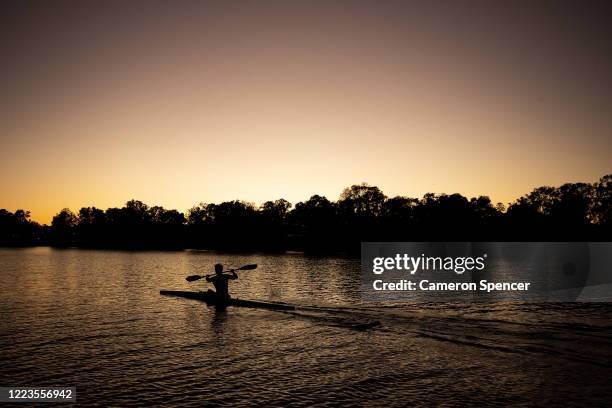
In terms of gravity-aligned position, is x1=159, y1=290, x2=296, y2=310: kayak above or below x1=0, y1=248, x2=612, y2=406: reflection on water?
above

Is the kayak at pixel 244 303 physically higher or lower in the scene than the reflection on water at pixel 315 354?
higher

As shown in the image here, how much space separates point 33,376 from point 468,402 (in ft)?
60.2

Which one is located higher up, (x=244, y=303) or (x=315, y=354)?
(x=244, y=303)

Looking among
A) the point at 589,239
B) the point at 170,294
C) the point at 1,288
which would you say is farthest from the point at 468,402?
the point at 589,239

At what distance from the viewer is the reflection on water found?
1789 cm

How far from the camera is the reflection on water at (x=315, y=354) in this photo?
1789 centimetres

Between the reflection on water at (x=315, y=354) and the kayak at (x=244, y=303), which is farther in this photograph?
the kayak at (x=244, y=303)

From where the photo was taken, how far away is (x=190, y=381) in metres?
19.4

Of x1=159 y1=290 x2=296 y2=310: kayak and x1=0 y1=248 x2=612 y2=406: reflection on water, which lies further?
x1=159 y1=290 x2=296 y2=310: kayak

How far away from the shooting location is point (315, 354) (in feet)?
78.0

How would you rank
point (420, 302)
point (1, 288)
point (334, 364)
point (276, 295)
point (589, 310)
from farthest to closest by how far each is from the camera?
point (1, 288)
point (276, 295)
point (420, 302)
point (589, 310)
point (334, 364)

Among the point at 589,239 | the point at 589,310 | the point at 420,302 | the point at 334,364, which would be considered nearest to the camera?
the point at 334,364

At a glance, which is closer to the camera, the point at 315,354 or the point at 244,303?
the point at 315,354

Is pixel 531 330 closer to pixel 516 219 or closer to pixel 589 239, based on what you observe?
pixel 589 239
